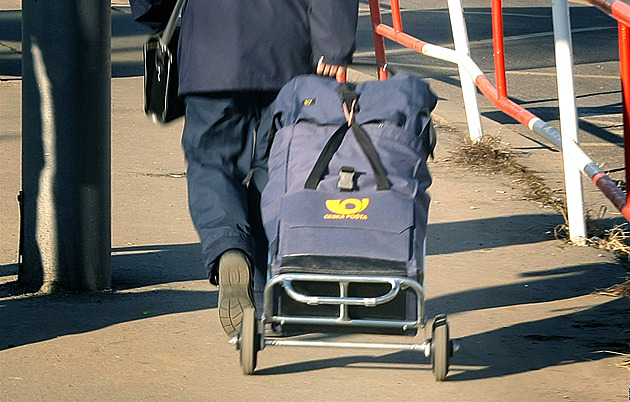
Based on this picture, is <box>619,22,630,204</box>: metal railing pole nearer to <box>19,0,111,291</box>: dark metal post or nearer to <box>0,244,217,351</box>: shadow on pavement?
<box>0,244,217,351</box>: shadow on pavement

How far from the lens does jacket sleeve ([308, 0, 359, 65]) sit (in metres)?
3.75

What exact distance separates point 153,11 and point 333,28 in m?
0.71

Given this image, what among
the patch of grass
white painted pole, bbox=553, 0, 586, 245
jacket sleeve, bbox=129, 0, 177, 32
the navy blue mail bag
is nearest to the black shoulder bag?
jacket sleeve, bbox=129, 0, 177, 32

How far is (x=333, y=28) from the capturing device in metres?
3.75

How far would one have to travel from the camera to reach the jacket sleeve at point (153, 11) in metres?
4.00

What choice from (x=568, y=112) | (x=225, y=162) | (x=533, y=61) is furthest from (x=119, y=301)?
(x=533, y=61)

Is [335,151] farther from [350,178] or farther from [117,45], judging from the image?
[117,45]

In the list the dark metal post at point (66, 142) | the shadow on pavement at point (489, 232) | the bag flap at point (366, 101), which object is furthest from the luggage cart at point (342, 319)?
the shadow on pavement at point (489, 232)

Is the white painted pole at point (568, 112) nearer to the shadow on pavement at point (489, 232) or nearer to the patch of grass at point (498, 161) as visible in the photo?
the shadow on pavement at point (489, 232)

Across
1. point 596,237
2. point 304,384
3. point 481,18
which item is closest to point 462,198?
point 596,237

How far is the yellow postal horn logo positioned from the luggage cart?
7.3 inches

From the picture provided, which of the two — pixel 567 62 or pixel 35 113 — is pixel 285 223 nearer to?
pixel 35 113

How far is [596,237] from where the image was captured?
212 inches

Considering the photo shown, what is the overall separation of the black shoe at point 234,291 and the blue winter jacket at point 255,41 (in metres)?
0.60
